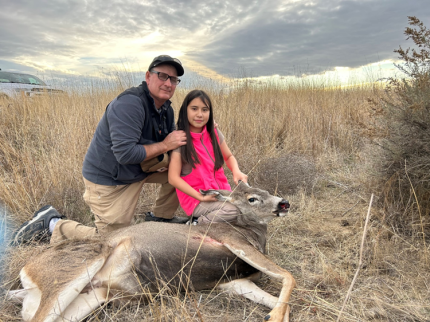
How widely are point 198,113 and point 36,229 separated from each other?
7.68 feet

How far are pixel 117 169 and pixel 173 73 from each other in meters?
1.33

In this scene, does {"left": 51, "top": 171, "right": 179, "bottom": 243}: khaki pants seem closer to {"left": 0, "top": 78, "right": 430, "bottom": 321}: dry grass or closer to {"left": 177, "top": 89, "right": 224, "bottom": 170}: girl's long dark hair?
{"left": 0, "top": 78, "right": 430, "bottom": 321}: dry grass

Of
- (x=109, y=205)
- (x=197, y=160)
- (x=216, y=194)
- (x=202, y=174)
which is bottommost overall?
(x=109, y=205)

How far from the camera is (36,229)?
140 inches

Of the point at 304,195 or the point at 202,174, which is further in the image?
the point at 304,195

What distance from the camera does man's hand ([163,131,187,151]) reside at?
11.2ft

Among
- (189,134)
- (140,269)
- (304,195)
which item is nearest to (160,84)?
(189,134)

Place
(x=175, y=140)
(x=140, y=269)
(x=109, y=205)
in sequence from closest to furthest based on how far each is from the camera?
1. (x=140, y=269)
2. (x=175, y=140)
3. (x=109, y=205)

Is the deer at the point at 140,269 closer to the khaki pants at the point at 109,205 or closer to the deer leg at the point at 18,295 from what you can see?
the deer leg at the point at 18,295

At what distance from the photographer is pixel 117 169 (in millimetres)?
3574

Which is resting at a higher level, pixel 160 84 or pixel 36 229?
pixel 160 84

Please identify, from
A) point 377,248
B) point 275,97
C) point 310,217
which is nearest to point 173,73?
point 310,217

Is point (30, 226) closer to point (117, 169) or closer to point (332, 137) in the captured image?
point (117, 169)

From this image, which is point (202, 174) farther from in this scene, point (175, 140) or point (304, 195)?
point (304, 195)
